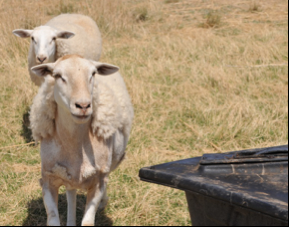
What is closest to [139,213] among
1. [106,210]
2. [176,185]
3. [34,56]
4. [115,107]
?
[106,210]

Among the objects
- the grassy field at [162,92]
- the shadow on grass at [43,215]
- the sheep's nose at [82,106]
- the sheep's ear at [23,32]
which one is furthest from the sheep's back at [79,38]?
the sheep's nose at [82,106]

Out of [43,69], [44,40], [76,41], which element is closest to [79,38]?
[76,41]

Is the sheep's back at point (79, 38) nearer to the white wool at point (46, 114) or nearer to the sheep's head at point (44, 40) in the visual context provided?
the sheep's head at point (44, 40)

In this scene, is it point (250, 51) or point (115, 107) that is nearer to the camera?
point (115, 107)

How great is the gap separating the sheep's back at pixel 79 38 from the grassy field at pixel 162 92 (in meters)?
0.70

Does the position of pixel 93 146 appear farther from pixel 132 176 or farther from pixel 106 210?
pixel 132 176

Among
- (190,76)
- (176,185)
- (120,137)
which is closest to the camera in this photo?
(176,185)

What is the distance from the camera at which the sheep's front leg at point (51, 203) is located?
9.76 ft

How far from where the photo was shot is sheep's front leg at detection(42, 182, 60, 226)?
2.97 meters

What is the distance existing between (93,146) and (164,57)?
5.19 meters

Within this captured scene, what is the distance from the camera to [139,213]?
374 cm

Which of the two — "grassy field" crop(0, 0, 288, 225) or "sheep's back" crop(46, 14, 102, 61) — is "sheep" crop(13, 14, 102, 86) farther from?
"grassy field" crop(0, 0, 288, 225)

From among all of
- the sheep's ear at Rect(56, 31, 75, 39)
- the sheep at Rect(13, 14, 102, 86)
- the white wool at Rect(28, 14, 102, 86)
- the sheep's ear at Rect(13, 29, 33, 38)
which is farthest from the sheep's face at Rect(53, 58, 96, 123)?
the sheep's ear at Rect(13, 29, 33, 38)

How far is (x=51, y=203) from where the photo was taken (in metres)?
3.04
